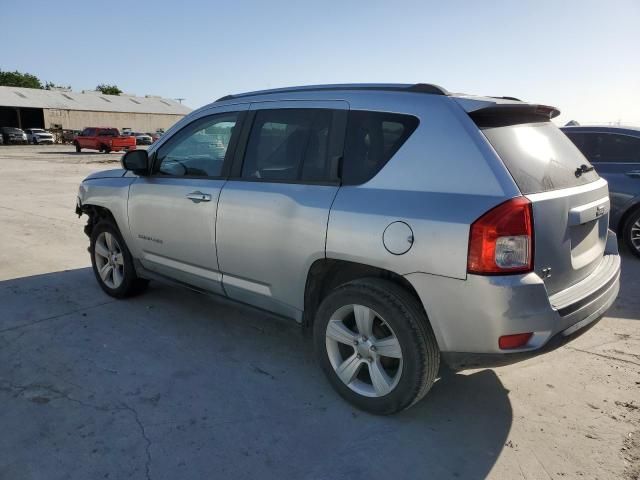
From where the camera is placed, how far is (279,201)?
318cm

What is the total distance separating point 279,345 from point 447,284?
5.90 feet

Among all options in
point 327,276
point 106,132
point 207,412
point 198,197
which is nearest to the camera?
point 207,412

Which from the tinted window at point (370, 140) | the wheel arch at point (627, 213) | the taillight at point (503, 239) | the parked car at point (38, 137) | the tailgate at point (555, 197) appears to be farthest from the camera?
the parked car at point (38, 137)

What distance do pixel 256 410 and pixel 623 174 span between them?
5935 mm

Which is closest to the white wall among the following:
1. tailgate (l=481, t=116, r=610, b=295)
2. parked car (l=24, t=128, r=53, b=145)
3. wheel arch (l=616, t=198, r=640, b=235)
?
parked car (l=24, t=128, r=53, b=145)

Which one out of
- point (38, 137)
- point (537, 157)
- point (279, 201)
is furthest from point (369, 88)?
point (38, 137)

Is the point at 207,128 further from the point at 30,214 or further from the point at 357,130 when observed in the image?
the point at 30,214

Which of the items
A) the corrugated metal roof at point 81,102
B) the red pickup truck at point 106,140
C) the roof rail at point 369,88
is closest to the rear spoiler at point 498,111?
the roof rail at point 369,88

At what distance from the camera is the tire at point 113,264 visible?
4625 mm

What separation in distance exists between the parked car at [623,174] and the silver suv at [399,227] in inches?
148

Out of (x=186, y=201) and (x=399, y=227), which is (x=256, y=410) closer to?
(x=399, y=227)

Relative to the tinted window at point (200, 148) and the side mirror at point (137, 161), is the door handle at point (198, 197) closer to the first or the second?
the tinted window at point (200, 148)

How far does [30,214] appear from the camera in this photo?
374 inches

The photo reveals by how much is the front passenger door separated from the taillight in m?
A: 1.94
